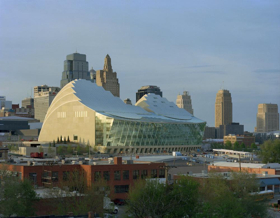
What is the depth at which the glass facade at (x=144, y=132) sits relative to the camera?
156 meters

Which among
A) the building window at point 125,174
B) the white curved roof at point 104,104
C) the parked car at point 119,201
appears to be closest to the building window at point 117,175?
the building window at point 125,174

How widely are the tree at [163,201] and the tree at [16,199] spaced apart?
29.4 ft

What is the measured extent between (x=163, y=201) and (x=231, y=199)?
631 centimetres

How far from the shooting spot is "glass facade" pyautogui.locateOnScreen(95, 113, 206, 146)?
156m

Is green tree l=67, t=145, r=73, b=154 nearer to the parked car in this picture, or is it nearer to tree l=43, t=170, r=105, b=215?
the parked car

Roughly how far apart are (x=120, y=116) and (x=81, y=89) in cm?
1896

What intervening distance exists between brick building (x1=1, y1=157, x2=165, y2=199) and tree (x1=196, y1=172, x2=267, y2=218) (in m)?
9.21

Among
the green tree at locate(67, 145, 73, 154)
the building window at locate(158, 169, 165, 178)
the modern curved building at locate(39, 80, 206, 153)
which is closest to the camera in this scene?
the building window at locate(158, 169, 165, 178)

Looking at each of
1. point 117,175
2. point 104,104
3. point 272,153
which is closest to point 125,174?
point 117,175

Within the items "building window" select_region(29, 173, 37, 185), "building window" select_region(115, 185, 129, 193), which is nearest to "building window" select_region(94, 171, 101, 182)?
"building window" select_region(115, 185, 129, 193)

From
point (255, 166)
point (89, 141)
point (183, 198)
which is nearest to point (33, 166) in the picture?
point (183, 198)

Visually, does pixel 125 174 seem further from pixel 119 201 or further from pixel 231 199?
pixel 231 199

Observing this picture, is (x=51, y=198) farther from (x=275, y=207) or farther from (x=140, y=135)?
(x=140, y=135)

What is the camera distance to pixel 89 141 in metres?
157
